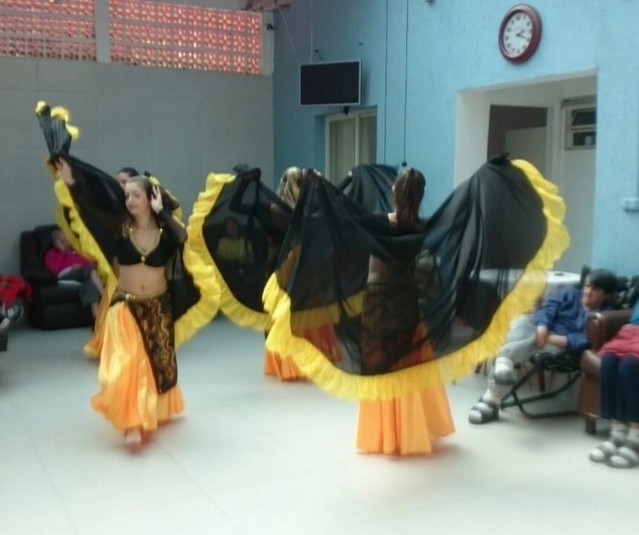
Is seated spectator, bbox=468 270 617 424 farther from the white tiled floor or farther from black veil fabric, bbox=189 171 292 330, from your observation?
black veil fabric, bbox=189 171 292 330

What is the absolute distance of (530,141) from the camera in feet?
22.3

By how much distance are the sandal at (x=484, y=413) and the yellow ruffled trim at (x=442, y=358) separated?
86 cm

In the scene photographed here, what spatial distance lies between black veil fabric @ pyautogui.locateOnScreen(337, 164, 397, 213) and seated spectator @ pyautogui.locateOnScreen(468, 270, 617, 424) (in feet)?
4.39

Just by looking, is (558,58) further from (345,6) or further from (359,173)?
(345,6)

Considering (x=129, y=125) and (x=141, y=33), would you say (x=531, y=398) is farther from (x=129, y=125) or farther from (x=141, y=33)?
(x=141, y=33)

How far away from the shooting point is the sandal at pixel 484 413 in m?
4.21

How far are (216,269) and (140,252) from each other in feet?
3.71

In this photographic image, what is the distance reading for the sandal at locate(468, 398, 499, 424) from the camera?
4.21 meters

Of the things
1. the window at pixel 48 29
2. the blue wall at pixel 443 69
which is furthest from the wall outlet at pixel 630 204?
the window at pixel 48 29

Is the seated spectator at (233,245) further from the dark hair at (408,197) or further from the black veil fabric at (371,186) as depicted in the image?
the dark hair at (408,197)

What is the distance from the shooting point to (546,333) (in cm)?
431

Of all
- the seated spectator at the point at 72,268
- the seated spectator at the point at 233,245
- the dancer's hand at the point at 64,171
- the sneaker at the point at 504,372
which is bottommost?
the sneaker at the point at 504,372

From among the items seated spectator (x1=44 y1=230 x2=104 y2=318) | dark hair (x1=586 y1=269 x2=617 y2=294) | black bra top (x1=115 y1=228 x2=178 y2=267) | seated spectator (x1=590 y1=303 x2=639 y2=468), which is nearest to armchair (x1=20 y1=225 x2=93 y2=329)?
seated spectator (x1=44 y1=230 x2=104 y2=318)

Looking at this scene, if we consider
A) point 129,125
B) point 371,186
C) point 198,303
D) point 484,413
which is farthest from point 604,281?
point 129,125
